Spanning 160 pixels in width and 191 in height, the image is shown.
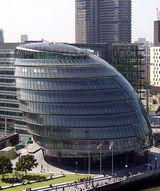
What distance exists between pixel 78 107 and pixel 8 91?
44.8 metres

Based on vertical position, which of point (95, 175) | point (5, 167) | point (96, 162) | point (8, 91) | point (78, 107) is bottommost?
point (95, 175)

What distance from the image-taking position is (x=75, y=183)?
329 feet

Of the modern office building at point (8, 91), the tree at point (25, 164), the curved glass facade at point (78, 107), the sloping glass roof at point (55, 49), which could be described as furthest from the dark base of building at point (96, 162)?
the modern office building at point (8, 91)

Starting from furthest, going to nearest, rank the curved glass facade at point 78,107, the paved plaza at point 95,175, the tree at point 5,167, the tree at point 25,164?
the curved glass facade at point 78,107
the tree at point 25,164
the tree at point 5,167
the paved plaza at point 95,175

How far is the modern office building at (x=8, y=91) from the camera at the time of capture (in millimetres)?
151625

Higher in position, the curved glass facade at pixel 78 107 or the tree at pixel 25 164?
the curved glass facade at pixel 78 107

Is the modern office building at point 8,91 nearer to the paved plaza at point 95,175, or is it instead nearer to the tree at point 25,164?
the paved plaza at point 95,175

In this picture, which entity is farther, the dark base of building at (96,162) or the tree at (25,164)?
the dark base of building at (96,162)

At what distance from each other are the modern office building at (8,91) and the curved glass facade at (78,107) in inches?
1105

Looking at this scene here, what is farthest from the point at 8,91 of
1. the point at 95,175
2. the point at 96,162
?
the point at 95,175

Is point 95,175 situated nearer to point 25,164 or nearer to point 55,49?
point 25,164

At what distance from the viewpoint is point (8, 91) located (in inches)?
6043

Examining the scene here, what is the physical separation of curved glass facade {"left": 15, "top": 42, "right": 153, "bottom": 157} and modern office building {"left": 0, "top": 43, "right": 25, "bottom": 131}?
28.1m

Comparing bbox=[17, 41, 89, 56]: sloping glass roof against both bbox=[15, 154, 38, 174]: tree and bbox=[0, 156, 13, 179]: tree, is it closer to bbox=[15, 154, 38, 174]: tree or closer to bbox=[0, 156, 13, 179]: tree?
bbox=[15, 154, 38, 174]: tree
